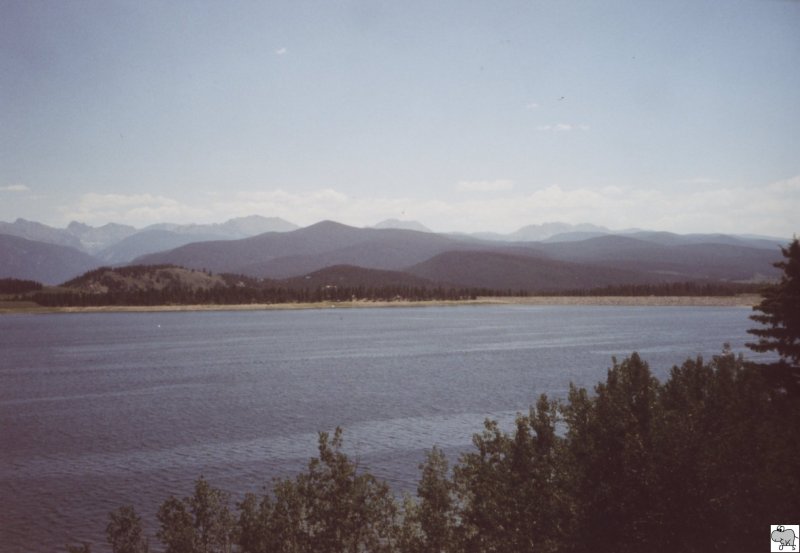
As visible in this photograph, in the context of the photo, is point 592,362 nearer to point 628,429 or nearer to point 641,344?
point 641,344

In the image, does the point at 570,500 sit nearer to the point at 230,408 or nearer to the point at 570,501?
the point at 570,501

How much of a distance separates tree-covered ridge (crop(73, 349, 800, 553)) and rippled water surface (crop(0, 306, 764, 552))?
622 inches

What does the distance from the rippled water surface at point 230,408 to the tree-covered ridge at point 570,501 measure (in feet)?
51.8

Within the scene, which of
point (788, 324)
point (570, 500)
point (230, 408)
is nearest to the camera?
point (570, 500)

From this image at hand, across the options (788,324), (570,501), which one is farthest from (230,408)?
(788,324)

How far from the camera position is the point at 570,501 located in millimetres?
29953

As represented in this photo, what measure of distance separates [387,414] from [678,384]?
39.6 metres

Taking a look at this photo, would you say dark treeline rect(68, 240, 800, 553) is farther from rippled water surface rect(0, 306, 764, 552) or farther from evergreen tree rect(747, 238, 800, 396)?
rippled water surface rect(0, 306, 764, 552)

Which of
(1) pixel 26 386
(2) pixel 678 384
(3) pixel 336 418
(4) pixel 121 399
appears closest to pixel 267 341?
(1) pixel 26 386

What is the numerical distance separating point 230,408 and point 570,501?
2397 inches

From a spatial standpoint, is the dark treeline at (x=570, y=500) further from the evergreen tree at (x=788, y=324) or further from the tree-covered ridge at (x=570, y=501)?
the evergreen tree at (x=788, y=324)

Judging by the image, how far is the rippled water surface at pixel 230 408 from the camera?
50.0 meters

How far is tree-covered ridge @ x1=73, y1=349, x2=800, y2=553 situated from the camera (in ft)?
94.2

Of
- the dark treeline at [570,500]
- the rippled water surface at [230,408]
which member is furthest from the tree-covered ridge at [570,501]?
the rippled water surface at [230,408]
